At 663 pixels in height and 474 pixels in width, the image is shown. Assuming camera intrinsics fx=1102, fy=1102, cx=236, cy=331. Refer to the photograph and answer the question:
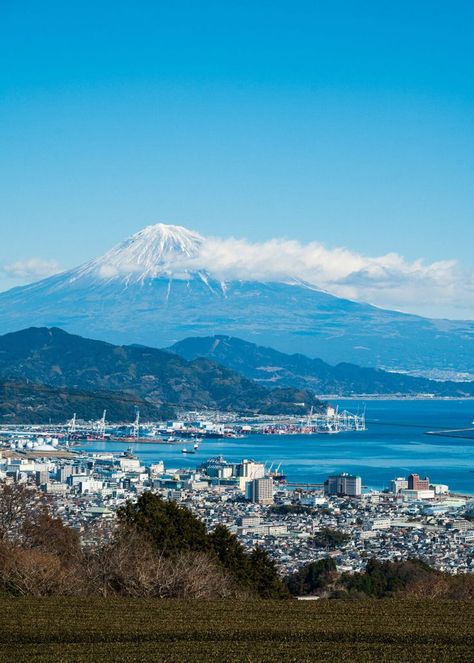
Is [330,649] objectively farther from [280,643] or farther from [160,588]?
[160,588]

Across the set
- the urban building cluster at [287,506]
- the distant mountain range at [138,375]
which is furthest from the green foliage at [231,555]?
the distant mountain range at [138,375]

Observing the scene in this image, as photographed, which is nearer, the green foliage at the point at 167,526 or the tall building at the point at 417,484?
the green foliage at the point at 167,526

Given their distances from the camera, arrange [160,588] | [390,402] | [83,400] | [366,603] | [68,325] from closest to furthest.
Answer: [366,603] → [160,588] → [83,400] → [390,402] → [68,325]

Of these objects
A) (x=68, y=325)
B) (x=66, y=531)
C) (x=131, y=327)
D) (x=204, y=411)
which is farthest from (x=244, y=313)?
(x=66, y=531)

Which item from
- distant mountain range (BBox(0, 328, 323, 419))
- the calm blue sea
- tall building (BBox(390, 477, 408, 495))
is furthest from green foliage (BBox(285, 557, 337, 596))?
distant mountain range (BBox(0, 328, 323, 419))

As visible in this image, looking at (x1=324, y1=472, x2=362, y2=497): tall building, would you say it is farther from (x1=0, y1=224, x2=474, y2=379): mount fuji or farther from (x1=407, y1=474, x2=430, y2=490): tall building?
(x1=0, y1=224, x2=474, y2=379): mount fuji

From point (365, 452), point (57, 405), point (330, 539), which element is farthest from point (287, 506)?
point (57, 405)

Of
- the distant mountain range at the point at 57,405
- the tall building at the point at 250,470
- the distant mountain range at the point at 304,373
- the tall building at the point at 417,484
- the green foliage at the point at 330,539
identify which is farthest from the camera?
the distant mountain range at the point at 304,373

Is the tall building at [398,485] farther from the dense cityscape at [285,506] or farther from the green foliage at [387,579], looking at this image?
the green foliage at [387,579]
